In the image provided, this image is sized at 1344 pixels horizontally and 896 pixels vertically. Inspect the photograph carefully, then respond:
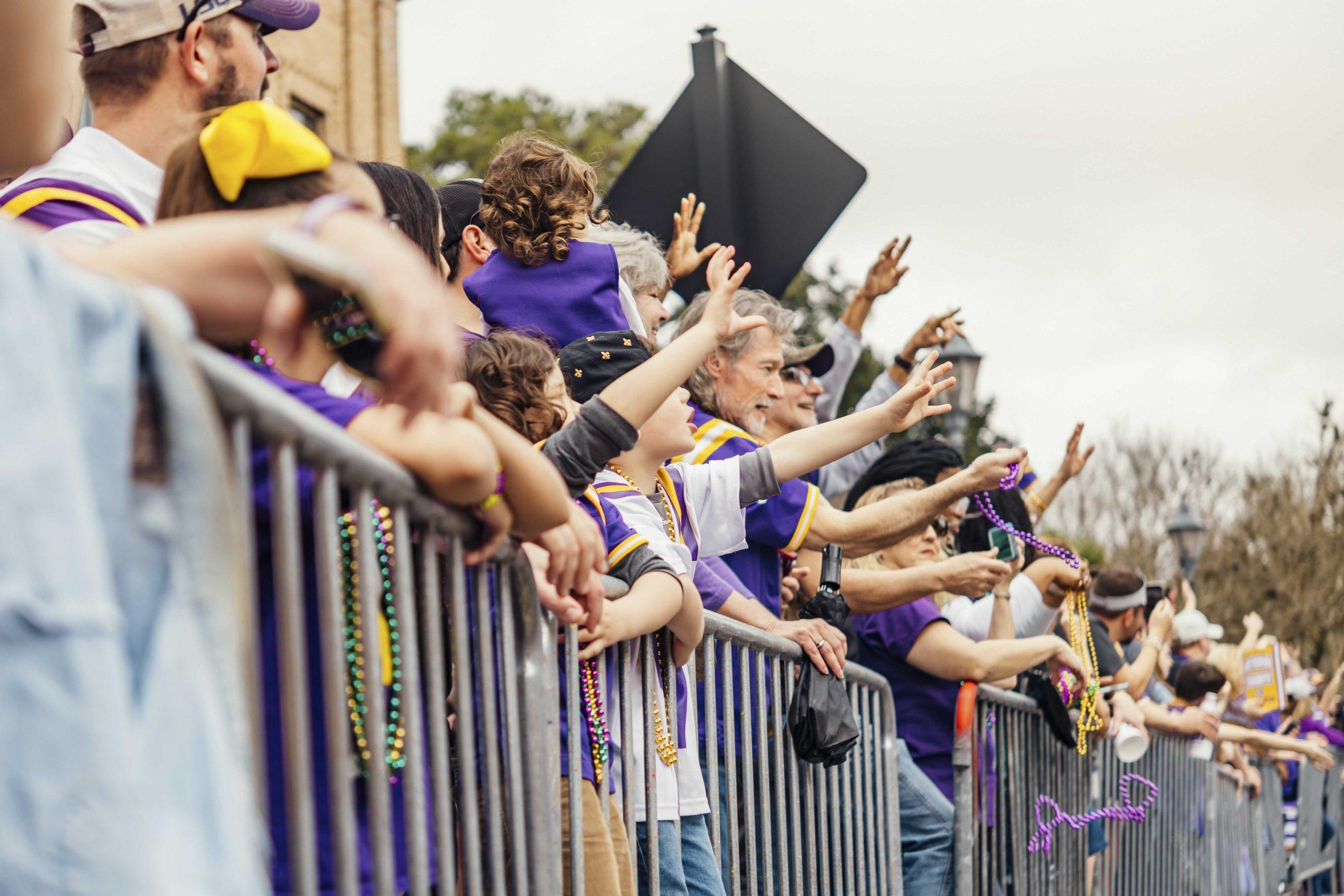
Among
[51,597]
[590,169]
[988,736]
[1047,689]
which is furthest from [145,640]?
[1047,689]

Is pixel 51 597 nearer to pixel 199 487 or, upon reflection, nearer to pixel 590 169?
pixel 199 487

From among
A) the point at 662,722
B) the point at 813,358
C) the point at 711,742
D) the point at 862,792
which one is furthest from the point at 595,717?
the point at 813,358

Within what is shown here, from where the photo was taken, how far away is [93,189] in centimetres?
265

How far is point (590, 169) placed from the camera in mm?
4164

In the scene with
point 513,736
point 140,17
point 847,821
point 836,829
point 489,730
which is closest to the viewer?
point 489,730

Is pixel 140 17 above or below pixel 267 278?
above

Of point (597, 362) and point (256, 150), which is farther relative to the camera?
point (597, 362)

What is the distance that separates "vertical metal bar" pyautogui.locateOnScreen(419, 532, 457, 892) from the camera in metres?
2.03

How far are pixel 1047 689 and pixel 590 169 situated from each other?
3.13 meters

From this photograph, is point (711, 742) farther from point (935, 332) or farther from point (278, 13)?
point (935, 332)

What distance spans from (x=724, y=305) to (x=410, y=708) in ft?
5.57

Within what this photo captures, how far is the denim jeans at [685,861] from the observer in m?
3.25

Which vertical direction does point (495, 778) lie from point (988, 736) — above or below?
above

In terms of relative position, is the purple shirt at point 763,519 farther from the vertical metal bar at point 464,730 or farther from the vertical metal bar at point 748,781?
the vertical metal bar at point 464,730
